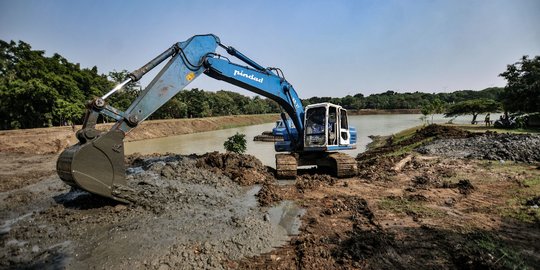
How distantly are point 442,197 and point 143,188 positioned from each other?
6.94 meters

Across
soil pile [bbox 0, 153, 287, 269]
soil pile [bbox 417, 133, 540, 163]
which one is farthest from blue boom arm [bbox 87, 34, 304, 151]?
soil pile [bbox 417, 133, 540, 163]

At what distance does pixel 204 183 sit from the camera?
7969 millimetres

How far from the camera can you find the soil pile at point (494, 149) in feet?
34.3

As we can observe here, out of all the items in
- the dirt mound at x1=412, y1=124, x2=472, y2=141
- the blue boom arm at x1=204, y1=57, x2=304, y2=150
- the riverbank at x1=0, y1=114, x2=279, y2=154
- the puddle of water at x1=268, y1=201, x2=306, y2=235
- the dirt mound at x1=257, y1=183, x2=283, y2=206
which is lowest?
the puddle of water at x1=268, y1=201, x2=306, y2=235

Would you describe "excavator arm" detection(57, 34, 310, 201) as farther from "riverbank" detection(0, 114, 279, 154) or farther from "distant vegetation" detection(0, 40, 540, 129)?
"riverbank" detection(0, 114, 279, 154)

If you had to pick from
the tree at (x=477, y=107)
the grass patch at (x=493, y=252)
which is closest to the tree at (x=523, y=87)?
the tree at (x=477, y=107)

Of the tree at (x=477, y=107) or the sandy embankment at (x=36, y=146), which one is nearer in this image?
the sandy embankment at (x=36, y=146)

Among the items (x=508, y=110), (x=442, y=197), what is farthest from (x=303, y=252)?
(x=508, y=110)

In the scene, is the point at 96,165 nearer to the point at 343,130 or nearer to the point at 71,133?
the point at 343,130

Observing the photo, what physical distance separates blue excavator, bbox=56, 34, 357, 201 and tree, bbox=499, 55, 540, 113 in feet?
60.6

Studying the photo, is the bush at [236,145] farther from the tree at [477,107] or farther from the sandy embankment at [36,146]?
the tree at [477,107]

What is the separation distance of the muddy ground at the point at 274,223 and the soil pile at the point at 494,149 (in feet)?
5.51

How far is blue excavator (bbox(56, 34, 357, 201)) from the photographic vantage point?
494cm

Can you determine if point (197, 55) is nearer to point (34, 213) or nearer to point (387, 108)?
point (34, 213)
